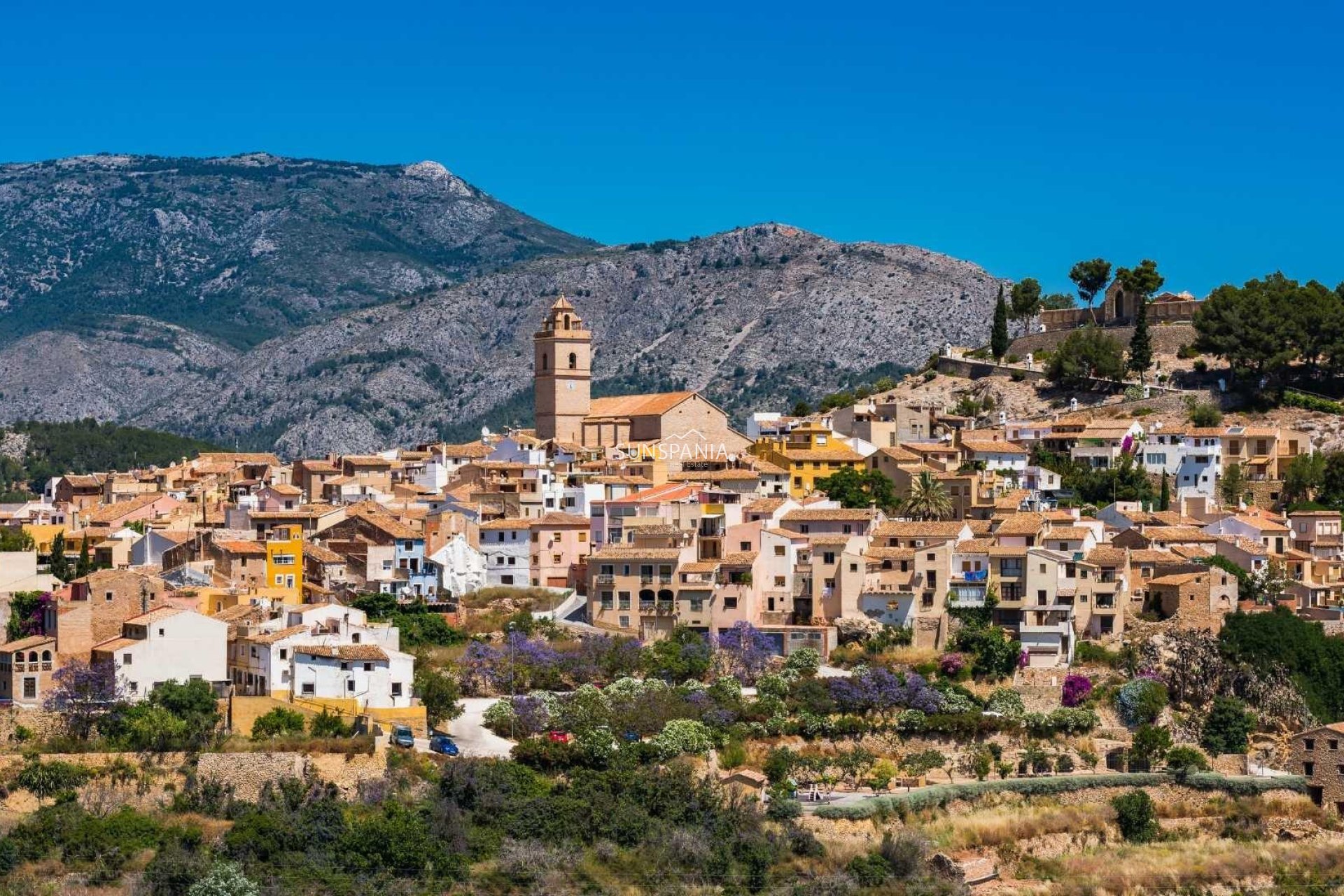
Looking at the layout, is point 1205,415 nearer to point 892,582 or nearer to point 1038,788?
point 892,582

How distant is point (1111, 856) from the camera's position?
4412 cm

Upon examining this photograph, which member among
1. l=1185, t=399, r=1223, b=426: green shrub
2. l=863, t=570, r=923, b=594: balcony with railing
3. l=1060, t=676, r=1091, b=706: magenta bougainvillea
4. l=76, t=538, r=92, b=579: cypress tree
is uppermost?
l=1185, t=399, r=1223, b=426: green shrub

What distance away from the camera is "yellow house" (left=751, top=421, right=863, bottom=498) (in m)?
69.1

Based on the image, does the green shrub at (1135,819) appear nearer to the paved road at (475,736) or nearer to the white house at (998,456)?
the paved road at (475,736)

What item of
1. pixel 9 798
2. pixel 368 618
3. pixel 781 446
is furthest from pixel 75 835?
pixel 781 446

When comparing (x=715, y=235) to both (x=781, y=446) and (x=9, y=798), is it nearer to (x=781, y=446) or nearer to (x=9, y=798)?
(x=781, y=446)

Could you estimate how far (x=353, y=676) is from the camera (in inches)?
1810

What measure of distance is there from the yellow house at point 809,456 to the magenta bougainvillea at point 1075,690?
17.9 m

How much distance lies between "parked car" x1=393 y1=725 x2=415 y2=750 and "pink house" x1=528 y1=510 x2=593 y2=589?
44.2 feet

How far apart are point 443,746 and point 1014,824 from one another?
12.0 metres

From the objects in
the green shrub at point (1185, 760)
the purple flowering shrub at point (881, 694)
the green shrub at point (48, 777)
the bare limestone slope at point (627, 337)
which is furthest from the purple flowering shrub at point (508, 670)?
the bare limestone slope at point (627, 337)

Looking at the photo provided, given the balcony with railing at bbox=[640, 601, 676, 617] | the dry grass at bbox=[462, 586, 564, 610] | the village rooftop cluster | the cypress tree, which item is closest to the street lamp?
the village rooftop cluster

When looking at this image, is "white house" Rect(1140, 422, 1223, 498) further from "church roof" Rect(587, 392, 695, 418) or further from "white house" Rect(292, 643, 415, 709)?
"white house" Rect(292, 643, 415, 709)

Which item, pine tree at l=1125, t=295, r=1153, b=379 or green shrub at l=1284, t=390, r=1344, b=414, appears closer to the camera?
green shrub at l=1284, t=390, r=1344, b=414
